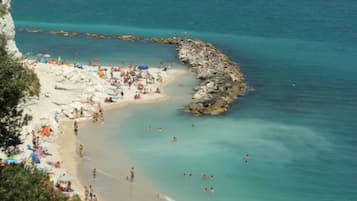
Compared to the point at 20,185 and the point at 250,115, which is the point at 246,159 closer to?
the point at 250,115

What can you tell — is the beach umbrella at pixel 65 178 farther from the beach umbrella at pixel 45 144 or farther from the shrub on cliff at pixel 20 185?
the shrub on cliff at pixel 20 185

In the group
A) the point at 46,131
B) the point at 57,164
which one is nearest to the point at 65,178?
the point at 57,164

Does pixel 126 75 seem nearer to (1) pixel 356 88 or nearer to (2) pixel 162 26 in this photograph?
(1) pixel 356 88

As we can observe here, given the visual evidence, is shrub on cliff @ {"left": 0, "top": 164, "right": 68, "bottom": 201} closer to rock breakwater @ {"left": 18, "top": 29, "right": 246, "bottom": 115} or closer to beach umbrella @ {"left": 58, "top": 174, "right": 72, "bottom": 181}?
beach umbrella @ {"left": 58, "top": 174, "right": 72, "bottom": 181}

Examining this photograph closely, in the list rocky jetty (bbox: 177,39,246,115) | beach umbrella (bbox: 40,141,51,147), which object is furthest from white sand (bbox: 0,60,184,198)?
rocky jetty (bbox: 177,39,246,115)

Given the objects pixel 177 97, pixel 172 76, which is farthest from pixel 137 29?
pixel 177 97

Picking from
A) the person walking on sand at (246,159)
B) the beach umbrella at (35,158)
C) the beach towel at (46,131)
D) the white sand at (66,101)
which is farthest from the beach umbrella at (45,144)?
the person walking on sand at (246,159)

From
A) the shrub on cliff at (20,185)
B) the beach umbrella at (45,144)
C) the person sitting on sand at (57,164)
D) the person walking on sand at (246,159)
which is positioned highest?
the shrub on cliff at (20,185)
